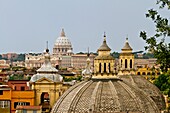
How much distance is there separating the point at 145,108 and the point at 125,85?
209 centimetres

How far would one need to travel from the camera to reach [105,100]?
35.7 meters

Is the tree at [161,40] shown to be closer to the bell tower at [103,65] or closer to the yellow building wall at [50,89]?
the bell tower at [103,65]

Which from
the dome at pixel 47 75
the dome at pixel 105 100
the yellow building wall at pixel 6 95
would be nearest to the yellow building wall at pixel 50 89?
the dome at pixel 47 75

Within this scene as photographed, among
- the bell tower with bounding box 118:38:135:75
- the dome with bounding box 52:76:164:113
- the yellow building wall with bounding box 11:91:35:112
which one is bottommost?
the yellow building wall with bounding box 11:91:35:112

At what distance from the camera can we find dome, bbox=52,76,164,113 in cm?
3531

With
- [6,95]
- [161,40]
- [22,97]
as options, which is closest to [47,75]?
[22,97]

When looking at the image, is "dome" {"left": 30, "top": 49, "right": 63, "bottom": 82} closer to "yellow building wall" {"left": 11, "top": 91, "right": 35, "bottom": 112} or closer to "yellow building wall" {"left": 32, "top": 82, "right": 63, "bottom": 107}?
"yellow building wall" {"left": 32, "top": 82, "right": 63, "bottom": 107}

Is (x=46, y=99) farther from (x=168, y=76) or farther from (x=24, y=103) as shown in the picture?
(x=168, y=76)

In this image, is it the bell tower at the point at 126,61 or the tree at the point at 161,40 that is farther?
the bell tower at the point at 126,61

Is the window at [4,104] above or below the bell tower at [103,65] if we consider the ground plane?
below

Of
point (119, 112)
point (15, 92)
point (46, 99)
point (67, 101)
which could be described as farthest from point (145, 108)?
point (46, 99)

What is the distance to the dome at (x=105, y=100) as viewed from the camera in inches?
1390

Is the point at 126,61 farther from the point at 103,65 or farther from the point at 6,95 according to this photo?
the point at 103,65

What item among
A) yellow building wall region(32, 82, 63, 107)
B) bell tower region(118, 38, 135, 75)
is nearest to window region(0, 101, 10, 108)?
yellow building wall region(32, 82, 63, 107)
